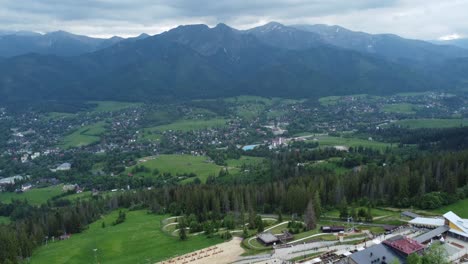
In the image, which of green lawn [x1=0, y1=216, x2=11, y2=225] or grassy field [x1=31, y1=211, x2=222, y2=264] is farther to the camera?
green lawn [x1=0, y1=216, x2=11, y2=225]

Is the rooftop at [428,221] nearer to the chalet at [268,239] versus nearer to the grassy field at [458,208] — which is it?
the grassy field at [458,208]

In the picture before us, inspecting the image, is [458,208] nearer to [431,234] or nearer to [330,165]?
[431,234]

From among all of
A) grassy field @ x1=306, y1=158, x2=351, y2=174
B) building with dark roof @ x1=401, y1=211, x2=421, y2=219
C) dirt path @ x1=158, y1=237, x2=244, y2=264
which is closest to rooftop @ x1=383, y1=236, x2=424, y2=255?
building with dark roof @ x1=401, y1=211, x2=421, y2=219

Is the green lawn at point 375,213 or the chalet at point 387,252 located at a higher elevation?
the chalet at point 387,252

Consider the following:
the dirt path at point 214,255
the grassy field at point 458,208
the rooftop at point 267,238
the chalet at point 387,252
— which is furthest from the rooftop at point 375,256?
the grassy field at point 458,208

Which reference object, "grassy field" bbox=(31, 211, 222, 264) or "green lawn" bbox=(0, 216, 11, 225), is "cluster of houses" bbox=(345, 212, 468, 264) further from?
"green lawn" bbox=(0, 216, 11, 225)

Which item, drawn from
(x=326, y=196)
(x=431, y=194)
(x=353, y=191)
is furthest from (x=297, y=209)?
(x=431, y=194)
